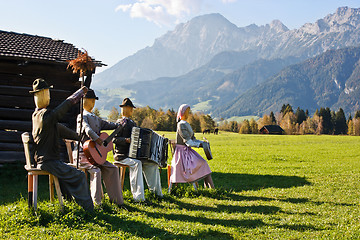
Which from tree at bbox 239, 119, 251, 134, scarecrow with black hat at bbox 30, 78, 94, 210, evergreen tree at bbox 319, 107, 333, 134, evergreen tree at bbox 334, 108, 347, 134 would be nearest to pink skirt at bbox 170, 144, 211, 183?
scarecrow with black hat at bbox 30, 78, 94, 210

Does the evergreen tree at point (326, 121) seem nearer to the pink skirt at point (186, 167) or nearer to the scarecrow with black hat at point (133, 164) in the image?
the pink skirt at point (186, 167)

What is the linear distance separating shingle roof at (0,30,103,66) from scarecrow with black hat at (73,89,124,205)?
5106 mm

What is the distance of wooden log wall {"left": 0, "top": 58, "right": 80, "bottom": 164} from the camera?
537 inches

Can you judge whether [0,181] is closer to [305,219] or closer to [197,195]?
[197,195]

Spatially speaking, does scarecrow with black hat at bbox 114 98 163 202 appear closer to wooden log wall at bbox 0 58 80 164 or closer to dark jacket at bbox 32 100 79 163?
dark jacket at bbox 32 100 79 163

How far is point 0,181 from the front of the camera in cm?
1209

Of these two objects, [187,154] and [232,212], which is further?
[187,154]

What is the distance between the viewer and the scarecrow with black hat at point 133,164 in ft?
29.3

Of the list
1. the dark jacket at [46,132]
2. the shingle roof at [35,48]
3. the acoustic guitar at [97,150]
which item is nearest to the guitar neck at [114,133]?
the acoustic guitar at [97,150]

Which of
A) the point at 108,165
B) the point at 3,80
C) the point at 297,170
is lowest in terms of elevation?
the point at 297,170

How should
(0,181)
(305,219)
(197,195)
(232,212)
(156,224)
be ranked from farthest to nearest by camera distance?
(0,181) → (197,195) → (232,212) → (305,219) → (156,224)

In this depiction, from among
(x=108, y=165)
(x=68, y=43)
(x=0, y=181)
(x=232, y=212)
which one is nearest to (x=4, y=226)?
(x=108, y=165)

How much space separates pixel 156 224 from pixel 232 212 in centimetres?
220

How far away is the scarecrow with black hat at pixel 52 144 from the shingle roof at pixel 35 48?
20.0ft
